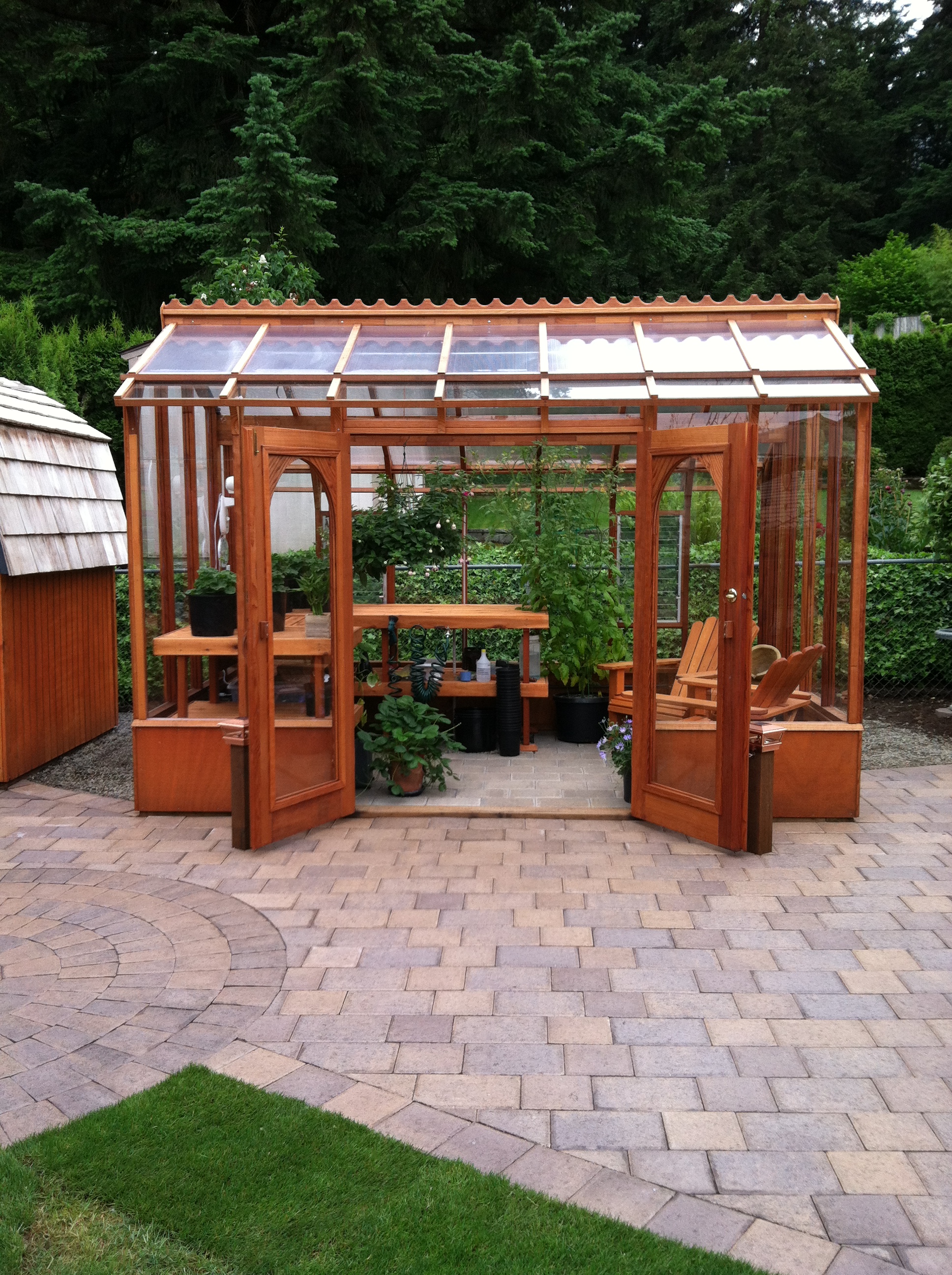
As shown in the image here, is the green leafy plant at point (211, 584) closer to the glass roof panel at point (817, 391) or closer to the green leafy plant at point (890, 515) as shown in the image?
the glass roof panel at point (817, 391)

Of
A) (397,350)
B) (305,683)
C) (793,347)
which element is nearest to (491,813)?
(305,683)

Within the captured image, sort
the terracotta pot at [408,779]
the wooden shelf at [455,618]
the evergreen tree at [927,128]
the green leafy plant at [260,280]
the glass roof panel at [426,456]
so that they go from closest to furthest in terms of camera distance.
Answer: the terracotta pot at [408,779], the wooden shelf at [455,618], the glass roof panel at [426,456], the green leafy plant at [260,280], the evergreen tree at [927,128]

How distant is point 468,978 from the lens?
164 inches

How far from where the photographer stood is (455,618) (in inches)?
309

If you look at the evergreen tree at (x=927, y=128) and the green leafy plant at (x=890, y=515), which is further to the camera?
the evergreen tree at (x=927, y=128)

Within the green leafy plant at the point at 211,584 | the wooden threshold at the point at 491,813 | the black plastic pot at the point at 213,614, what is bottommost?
the wooden threshold at the point at 491,813

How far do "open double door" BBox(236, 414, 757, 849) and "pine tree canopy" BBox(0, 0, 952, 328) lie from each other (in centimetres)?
818

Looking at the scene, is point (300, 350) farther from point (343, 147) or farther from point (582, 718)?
point (343, 147)

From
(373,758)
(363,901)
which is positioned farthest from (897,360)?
(363,901)

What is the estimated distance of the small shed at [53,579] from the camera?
7113mm

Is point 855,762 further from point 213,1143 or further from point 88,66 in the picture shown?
point 88,66

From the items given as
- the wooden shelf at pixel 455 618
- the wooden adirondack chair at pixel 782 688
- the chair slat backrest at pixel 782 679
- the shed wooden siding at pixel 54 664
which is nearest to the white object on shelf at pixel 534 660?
the wooden shelf at pixel 455 618

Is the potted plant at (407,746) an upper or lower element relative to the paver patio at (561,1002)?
upper

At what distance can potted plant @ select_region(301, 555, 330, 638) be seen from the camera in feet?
20.7
